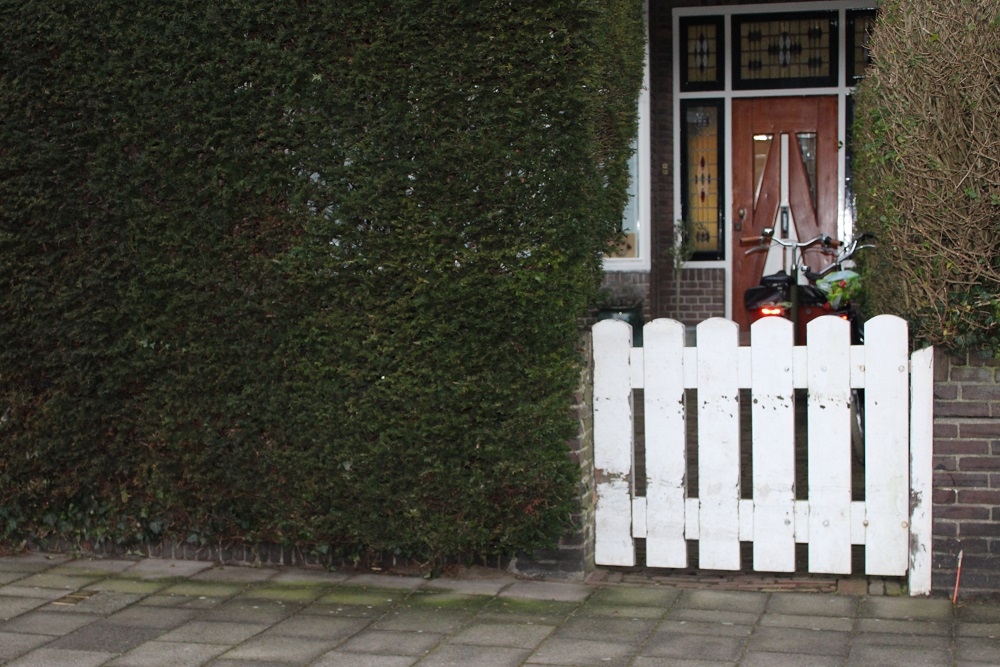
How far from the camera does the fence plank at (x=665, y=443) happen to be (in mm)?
5457

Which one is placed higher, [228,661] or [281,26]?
[281,26]

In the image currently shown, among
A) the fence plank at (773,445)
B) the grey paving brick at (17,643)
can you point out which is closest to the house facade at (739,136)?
the fence plank at (773,445)

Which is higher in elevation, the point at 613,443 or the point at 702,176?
the point at 702,176

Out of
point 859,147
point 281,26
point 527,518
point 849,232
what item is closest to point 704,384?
point 527,518

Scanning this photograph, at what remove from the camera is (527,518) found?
541 centimetres

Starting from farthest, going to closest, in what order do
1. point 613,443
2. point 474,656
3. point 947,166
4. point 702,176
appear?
point 702,176
point 613,443
point 947,166
point 474,656

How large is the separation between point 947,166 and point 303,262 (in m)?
2.62

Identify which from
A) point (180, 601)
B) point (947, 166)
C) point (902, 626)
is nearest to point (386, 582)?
point (180, 601)

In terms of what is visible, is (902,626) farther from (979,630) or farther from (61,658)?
(61,658)

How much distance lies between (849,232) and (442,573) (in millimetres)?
9528

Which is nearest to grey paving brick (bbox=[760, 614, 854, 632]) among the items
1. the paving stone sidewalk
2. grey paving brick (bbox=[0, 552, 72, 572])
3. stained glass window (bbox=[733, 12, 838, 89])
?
the paving stone sidewalk

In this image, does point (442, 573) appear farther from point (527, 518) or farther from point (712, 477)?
point (712, 477)

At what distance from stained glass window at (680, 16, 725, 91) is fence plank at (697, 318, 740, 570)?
9.01 m

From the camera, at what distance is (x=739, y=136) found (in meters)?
13.9
